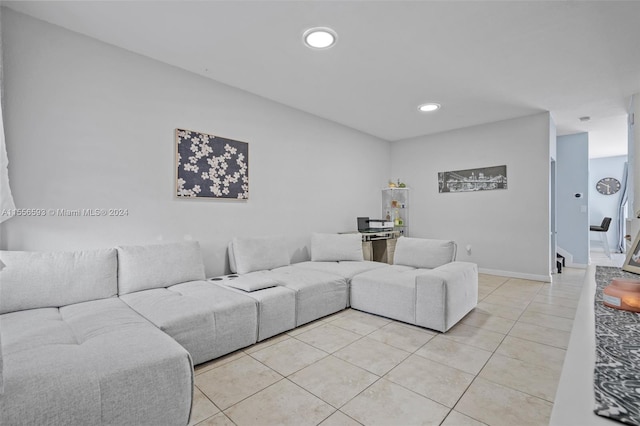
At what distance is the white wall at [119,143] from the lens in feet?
7.45

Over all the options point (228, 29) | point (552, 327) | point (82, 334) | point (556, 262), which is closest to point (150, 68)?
point (228, 29)

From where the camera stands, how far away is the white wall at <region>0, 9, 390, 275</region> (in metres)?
2.27

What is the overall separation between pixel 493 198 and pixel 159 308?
512cm

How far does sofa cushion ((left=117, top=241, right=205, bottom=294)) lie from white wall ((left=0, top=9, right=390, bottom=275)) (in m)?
0.27

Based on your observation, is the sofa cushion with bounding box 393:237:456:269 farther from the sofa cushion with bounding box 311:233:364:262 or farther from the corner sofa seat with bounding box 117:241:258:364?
the corner sofa seat with bounding box 117:241:258:364

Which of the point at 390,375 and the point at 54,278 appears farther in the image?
the point at 54,278

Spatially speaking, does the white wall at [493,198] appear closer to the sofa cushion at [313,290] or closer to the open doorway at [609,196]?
the sofa cushion at [313,290]

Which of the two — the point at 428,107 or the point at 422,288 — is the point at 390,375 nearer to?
the point at 422,288

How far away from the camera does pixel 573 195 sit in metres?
5.62

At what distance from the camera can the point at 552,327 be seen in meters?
2.80

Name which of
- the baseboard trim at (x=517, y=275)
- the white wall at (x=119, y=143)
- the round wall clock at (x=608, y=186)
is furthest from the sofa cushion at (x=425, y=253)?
the round wall clock at (x=608, y=186)

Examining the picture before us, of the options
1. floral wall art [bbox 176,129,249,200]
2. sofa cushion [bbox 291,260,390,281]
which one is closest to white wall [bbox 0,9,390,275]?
floral wall art [bbox 176,129,249,200]

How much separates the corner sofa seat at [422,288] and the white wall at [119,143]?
1.44m

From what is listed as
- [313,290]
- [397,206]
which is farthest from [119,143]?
[397,206]
